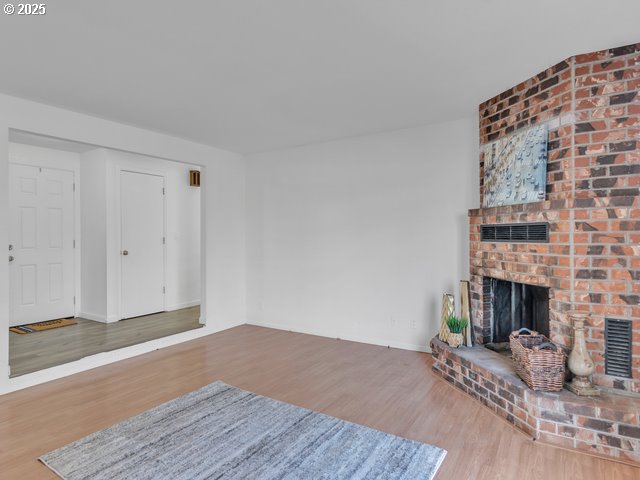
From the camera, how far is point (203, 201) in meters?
4.82

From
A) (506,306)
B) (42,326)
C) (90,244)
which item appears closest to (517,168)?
(506,306)

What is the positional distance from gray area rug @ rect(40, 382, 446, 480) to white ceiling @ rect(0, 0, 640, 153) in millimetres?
2427

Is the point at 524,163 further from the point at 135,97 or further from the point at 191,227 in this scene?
the point at 191,227

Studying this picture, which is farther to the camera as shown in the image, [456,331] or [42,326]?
[42,326]

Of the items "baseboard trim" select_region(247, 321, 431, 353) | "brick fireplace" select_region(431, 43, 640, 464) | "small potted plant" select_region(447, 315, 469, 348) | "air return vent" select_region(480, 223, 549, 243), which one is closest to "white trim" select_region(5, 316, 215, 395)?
"baseboard trim" select_region(247, 321, 431, 353)

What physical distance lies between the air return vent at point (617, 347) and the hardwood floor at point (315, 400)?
0.55 meters

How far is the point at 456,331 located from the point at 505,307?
20.5 inches

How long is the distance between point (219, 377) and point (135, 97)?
252 cm

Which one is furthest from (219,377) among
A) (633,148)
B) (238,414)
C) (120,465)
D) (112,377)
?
(633,148)

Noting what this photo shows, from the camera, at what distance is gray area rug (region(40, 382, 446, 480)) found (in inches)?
78.5

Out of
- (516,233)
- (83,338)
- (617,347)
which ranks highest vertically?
(516,233)

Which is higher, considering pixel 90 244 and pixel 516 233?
pixel 516 233

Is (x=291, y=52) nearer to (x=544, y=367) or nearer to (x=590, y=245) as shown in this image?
(x=590, y=245)

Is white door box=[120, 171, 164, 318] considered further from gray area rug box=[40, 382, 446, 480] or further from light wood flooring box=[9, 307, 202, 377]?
gray area rug box=[40, 382, 446, 480]
